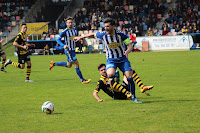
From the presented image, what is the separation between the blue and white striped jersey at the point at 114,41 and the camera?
338 inches

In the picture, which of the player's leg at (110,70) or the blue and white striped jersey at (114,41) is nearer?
the player's leg at (110,70)

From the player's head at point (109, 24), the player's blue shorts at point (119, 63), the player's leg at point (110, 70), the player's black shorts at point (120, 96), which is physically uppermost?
the player's head at point (109, 24)

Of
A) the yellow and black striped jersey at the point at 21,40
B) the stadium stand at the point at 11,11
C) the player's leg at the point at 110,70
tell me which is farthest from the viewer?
the stadium stand at the point at 11,11

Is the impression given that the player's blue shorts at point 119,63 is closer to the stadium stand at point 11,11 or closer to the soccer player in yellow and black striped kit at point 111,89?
the soccer player in yellow and black striped kit at point 111,89

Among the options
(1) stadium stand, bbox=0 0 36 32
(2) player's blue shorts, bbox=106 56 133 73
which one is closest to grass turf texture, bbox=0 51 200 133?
(2) player's blue shorts, bbox=106 56 133 73

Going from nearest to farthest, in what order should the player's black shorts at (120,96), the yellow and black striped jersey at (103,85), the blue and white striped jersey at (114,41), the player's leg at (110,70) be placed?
the player's leg at (110,70)
the blue and white striped jersey at (114,41)
the yellow and black striped jersey at (103,85)
the player's black shorts at (120,96)

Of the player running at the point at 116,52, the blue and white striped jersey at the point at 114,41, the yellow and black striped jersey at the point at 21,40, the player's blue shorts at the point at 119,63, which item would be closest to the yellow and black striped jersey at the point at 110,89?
the player running at the point at 116,52

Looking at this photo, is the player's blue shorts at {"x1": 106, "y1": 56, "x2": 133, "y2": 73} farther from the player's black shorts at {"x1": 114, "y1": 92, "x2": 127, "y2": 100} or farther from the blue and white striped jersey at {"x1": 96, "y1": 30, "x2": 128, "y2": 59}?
the player's black shorts at {"x1": 114, "y1": 92, "x2": 127, "y2": 100}

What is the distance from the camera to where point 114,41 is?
861 cm

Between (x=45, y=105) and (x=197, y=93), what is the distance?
4.14m

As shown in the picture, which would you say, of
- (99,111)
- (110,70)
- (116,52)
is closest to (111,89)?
(110,70)

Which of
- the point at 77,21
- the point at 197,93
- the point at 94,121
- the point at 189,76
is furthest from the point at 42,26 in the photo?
the point at 94,121

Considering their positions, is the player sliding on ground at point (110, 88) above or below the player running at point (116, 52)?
below

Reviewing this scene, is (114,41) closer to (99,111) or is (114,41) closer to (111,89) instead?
(111,89)
